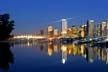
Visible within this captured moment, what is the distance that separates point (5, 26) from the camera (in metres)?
118

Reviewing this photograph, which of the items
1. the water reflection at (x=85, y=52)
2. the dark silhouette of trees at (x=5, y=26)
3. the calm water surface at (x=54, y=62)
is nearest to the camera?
the calm water surface at (x=54, y=62)

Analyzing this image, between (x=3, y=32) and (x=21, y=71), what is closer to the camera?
(x=21, y=71)

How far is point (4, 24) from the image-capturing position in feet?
389

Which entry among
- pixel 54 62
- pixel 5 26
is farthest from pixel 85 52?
pixel 5 26

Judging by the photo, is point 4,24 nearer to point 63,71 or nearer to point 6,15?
point 6,15

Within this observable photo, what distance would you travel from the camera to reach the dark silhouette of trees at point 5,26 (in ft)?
374

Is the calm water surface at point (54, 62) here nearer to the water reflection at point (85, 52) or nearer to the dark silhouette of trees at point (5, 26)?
the water reflection at point (85, 52)

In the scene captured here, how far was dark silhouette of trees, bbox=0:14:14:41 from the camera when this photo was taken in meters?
114

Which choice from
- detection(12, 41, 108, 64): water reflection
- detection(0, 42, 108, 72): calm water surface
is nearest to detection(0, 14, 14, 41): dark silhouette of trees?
detection(12, 41, 108, 64): water reflection

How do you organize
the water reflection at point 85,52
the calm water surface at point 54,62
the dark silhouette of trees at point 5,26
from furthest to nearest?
the dark silhouette of trees at point 5,26 → the water reflection at point 85,52 → the calm water surface at point 54,62

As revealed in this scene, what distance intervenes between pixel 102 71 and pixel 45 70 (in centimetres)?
488

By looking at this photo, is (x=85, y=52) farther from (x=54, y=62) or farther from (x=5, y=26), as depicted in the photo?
(x=5, y=26)

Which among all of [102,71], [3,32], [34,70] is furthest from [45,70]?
[3,32]

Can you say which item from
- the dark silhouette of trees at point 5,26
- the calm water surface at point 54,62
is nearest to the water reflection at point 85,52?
the calm water surface at point 54,62
